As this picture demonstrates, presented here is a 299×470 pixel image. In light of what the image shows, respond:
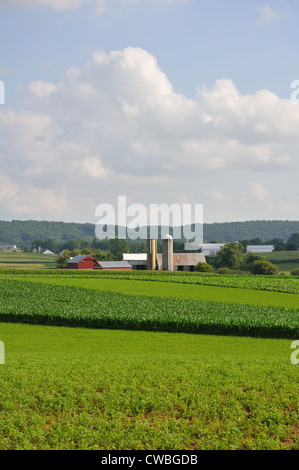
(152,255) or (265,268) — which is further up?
(152,255)

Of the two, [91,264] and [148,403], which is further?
[91,264]

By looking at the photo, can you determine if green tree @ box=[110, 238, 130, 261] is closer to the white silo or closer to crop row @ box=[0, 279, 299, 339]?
the white silo

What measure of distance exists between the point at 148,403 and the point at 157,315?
13812 millimetres

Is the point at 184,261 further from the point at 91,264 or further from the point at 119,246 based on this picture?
the point at 119,246

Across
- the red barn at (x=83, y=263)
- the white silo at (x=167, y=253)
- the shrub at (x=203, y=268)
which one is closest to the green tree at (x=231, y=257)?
the shrub at (x=203, y=268)

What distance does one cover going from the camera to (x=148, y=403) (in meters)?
12.6

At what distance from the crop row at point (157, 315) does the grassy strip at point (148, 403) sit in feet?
23.7

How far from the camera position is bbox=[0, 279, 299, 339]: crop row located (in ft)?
80.7

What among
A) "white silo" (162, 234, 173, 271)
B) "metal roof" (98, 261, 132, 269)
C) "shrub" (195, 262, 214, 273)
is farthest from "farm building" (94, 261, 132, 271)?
"shrub" (195, 262, 214, 273)

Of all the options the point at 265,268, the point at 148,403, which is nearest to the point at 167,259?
the point at 265,268

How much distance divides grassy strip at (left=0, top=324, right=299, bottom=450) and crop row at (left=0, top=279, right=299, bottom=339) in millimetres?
7236

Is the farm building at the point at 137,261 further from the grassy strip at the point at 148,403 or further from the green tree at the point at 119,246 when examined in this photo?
the grassy strip at the point at 148,403
